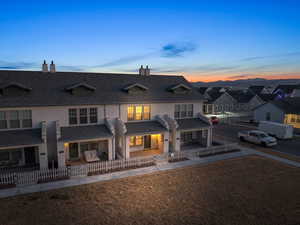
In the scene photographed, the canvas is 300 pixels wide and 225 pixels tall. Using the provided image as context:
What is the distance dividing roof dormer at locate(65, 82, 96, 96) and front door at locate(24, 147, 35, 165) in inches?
253

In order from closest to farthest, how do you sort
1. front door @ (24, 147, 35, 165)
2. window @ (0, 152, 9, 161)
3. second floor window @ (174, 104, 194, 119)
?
window @ (0, 152, 9, 161) → front door @ (24, 147, 35, 165) → second floor window @ (174, 104, 194, 119)

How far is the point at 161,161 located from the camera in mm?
17562

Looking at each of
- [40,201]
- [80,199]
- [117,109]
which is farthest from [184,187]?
[117,109]

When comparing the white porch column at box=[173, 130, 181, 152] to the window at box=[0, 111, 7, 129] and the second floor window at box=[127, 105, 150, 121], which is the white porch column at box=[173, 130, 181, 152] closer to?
the second floor window at box=[127, 105, 150, 121]

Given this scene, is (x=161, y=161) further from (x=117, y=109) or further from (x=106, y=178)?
(x=117, y=109)

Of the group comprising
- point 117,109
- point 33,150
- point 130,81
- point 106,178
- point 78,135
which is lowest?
point 106,178

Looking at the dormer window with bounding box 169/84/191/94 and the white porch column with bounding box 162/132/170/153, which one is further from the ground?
the dormer window with bounding box 169/84/191/94

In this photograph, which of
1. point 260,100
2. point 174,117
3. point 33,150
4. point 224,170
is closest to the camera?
point 224,170

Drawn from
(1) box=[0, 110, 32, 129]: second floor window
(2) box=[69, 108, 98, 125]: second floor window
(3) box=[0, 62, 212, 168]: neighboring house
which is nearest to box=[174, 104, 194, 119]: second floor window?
(3) box=[0, 62, 212, 168]: neighboring house

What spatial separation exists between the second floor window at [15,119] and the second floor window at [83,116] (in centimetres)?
346

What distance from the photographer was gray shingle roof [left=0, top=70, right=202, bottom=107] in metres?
16.9

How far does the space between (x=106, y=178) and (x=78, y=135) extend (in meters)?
4.81

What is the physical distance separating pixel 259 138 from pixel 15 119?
2669 cm

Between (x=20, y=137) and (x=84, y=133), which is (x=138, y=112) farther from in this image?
(x=20, y=137)
